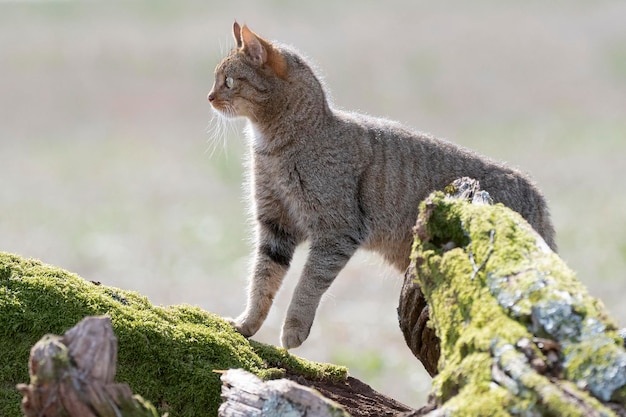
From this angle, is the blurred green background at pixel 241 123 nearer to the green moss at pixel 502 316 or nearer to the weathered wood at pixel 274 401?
the green moss at pixel 502 316

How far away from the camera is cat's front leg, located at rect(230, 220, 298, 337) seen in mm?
5746

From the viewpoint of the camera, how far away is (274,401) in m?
3.06

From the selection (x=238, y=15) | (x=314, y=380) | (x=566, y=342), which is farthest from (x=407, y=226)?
(x=238, y=15)

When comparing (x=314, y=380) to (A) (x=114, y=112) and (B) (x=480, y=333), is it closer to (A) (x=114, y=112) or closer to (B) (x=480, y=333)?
(B) (x=480, y=333)

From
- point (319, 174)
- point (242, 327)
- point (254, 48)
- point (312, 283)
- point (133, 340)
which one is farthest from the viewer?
point (254, 48)

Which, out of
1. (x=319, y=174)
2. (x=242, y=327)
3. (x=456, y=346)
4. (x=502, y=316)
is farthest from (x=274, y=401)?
(x=319, y=174)

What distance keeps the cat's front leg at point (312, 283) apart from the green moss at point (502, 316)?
2.17 metres

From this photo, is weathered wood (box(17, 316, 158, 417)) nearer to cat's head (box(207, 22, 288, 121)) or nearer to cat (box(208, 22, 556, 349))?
cat (box(208, 22, 556, 349))

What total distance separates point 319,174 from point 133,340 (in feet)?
6.86

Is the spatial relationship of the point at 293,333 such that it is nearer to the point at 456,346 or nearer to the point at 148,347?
the point at 148,347

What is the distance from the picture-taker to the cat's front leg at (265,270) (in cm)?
575

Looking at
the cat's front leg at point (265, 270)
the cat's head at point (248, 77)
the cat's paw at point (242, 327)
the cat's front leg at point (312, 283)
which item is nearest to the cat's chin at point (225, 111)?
the cat's head at point (248, 77)

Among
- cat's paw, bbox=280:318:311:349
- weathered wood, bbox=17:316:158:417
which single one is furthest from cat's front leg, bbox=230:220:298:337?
weathered wood, bbox=17:316:158:417

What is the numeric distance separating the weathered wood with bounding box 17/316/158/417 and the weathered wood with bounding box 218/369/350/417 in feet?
1.72
